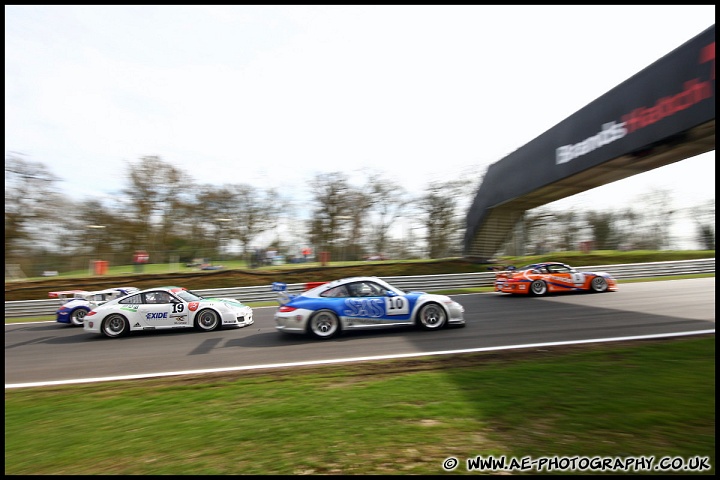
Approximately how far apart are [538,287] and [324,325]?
9.00 m

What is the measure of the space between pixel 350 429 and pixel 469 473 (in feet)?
3.90

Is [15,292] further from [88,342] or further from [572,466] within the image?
[572,466]

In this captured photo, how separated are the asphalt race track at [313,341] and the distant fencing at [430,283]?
6.74 metres

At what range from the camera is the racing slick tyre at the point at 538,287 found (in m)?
15.2

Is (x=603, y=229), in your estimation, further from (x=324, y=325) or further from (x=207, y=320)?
(x=207, y=320)

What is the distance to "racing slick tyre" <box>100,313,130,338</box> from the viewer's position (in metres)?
10.7

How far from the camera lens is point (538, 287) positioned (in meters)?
15.2

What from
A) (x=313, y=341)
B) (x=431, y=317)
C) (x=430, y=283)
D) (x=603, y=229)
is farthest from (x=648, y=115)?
(x=603, y=229)

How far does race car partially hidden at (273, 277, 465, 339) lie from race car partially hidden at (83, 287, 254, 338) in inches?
96.1

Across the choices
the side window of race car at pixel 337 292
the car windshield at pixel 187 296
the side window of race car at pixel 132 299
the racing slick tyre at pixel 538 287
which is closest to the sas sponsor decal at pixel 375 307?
the side window of race car at pixel 337 292

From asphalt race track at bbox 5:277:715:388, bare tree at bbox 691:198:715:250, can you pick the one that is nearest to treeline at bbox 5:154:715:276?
bare tree at bbox 691:198:715:250

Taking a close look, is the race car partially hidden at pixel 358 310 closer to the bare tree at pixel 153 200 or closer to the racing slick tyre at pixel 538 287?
the racing slick tyre at pixel 538 287

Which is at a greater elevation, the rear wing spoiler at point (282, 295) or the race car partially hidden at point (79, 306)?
the rear wing spoiler at point (282, 295)

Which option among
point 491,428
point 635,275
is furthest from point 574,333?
point 635,275
